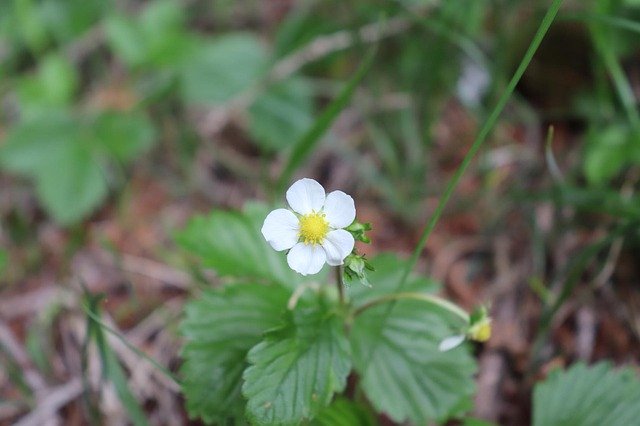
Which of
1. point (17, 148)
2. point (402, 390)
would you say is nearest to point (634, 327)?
point (402, 390)

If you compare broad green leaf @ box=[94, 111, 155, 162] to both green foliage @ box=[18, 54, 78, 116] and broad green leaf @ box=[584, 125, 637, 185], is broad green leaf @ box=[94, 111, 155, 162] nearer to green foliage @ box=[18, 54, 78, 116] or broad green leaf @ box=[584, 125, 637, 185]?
green foliage @ box=[18, 54, 78, 116]

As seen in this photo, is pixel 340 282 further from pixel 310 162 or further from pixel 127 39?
pixel 127 39

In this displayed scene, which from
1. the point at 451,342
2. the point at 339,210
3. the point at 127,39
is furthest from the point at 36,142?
the point at 451,342

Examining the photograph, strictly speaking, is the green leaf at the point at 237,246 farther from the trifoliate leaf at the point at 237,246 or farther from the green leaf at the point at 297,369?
the green leaf at the point at 297,369

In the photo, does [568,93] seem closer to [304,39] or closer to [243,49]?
[304,39]

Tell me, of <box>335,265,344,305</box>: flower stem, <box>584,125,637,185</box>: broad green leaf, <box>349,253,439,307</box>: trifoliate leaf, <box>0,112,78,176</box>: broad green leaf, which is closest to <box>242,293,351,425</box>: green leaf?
<box>335,265,344,305</box>: flower stem

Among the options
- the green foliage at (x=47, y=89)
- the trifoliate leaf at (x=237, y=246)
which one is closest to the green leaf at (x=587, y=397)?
the trifoliate leaf at (x=237, y=246)
